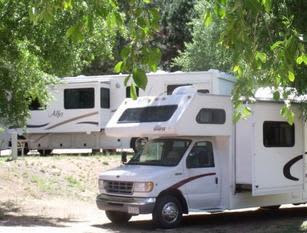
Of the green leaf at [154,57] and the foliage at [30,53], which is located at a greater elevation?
the foliage at [30,53]

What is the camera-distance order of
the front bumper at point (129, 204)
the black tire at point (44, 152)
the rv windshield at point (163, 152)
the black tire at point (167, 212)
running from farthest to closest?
the black tire at point (44, 152), the rv windshield at point (163, 152), the black tire at point (167, 212), the front bumper at point (129, 204)

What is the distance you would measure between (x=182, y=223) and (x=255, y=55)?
916cm

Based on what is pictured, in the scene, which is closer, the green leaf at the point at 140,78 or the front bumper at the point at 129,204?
the green leaf at the point at 140,78

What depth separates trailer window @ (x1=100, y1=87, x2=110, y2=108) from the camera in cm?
2520

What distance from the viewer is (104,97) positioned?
2538cm

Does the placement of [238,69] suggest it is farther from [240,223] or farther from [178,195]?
[240,223]

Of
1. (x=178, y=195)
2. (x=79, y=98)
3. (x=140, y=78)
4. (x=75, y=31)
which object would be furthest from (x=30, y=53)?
(x=79, y=98)

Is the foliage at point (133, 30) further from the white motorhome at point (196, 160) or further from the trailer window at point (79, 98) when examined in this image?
the trailer window at point (79, 98)

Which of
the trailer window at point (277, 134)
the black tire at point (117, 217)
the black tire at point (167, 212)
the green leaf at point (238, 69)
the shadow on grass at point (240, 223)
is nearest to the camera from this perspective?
the green leaf at point (238, 69)

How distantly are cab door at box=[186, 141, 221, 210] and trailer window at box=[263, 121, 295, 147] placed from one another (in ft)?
3.97

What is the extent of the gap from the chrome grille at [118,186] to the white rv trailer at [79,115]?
1074 cm

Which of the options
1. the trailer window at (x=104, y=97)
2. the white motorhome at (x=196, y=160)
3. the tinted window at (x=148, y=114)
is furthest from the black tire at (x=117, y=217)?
the trailer window at (x=104, y=97)

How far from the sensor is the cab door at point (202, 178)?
13.1m

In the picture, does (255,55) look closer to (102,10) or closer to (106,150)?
(102,10)
